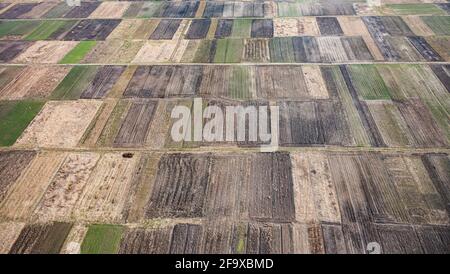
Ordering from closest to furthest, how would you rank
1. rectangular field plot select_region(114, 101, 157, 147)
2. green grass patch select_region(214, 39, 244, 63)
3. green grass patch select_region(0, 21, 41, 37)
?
rectangular field plot select_region(114, 101, 157, 147)
green grass patch select_region(214, 39, 244, 63)
green grass patch select_region(0, 21, 41, 37)

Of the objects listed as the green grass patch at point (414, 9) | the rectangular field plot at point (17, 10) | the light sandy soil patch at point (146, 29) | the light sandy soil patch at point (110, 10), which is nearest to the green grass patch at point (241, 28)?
the light sandy soil patch at point (146, 29)

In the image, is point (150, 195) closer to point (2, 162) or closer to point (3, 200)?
point (3, 200)

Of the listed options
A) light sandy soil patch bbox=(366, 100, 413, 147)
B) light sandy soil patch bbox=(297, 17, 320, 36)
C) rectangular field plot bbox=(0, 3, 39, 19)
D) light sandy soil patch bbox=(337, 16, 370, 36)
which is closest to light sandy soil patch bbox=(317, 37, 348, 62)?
light sandy soil patch bbox=(297, 17, 320, 36)

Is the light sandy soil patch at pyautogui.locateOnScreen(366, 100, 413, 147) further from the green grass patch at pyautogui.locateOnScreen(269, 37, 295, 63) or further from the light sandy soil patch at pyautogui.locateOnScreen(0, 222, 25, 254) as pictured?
the light sandy soil patch at pyautogui.locateOnScreen(0, 222, 25, 254)

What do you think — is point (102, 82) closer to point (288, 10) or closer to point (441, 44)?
point (288, 10)

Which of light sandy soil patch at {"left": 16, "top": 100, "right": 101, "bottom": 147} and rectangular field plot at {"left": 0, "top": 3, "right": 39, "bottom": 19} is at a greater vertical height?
rectangular field plot at {"left": 0, "top": 3, "right": 39, "bottom": 19}

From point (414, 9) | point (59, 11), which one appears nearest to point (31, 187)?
point (59, 11)

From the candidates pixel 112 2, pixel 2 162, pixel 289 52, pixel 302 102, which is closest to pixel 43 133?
pixel 2 162
